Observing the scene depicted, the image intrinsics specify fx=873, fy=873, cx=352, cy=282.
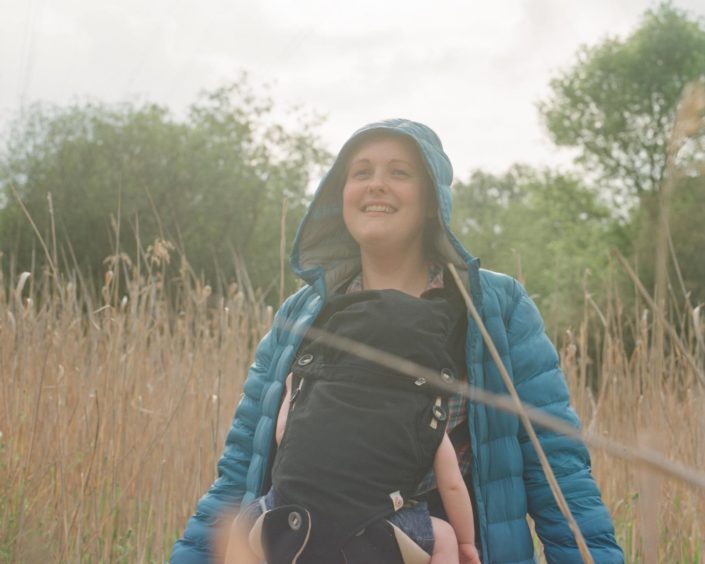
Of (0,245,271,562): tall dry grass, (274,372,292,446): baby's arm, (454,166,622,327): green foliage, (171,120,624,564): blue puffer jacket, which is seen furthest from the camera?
(454,166,622,327): green foliage

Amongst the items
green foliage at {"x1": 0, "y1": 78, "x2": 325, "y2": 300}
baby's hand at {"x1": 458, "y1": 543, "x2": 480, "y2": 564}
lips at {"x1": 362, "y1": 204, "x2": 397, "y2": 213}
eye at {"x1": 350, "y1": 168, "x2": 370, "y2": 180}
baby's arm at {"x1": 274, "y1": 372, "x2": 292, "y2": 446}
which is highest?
green foliage at {"x1": 0, "y1": 78, "x2": 325, "y2": 300}

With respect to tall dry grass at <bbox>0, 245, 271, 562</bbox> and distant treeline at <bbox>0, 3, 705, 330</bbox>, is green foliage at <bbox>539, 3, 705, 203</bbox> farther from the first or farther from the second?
tall dry grass at <bbox>0, 245, 271, 562</bbox>

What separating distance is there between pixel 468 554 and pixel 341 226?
1.04m

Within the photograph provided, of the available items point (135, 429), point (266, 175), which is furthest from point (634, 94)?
point (135, 429)

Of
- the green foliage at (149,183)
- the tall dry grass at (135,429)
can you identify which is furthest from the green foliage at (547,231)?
the tall dry grass at (135,429)

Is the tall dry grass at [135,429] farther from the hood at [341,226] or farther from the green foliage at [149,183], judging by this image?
the green foliage at [149,183]

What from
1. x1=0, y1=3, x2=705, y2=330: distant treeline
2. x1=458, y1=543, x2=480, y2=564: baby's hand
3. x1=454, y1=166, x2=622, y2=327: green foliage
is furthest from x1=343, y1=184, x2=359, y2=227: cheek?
x1=454, y1=166, x2=622, y2=327: green foliage

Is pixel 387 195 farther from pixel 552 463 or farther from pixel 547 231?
pixel 547 231

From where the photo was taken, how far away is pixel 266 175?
24781mm

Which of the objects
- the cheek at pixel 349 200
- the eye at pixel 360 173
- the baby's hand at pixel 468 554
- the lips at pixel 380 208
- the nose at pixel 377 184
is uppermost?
the eye at pixel 360 173

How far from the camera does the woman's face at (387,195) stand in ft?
7.11

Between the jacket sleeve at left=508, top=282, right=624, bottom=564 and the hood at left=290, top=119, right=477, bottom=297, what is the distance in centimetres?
24

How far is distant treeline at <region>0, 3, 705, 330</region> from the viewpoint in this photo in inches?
808

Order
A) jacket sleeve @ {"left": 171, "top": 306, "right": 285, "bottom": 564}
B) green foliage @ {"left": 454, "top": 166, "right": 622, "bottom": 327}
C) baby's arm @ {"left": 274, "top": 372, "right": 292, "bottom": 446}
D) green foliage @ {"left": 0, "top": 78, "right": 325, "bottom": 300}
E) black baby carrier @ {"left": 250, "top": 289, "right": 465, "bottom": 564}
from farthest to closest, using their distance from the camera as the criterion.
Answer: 1. green foliage @ {"left": 454, "top": 166, "right": 622, "bottom": 327}
2. green foliage @ {"left": 0, "top": 78, "right": 325, "bottom": 300}
3. jacket sleeve @ {"left": 171, "top": 306, "right": 285, "bottom": 564}
4. baby's arm @ {"left": 274, "top": 372, "right": 292, "bottom": 446}
5. black baby carrier @ {"left": 250, "top": 289, "right": 465, "bottom": 564}
